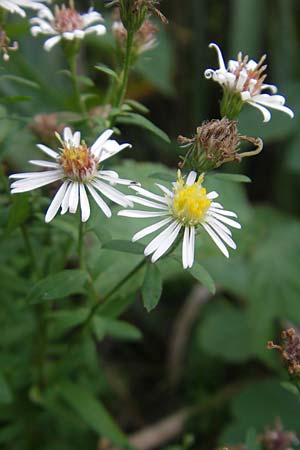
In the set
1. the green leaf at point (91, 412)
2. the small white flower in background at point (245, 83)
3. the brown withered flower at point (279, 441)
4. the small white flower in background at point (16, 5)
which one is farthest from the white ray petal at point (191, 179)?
the green leaf at point (91, 412)

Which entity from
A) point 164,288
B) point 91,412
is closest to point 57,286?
point 91,412

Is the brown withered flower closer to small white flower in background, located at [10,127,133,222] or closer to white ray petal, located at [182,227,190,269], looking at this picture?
white ray petal, located at [182,227,190,269]

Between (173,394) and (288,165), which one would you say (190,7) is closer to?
(288,165)

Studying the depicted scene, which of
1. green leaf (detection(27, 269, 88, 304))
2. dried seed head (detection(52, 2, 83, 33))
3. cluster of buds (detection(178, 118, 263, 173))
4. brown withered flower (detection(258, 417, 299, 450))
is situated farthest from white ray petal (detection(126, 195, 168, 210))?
brown withered flower (detection(258, 417, 299, 450))

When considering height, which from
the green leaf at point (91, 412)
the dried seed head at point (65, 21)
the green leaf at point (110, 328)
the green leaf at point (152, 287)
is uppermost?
the dried seed head at point (65, 21)

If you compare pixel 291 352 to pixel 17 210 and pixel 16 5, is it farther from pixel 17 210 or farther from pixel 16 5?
pixel 16 5

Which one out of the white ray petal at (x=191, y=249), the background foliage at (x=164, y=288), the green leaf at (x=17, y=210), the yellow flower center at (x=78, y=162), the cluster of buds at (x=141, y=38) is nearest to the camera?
the white ray petal at (x=191, y=249)

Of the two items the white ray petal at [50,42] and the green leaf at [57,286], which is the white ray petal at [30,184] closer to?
the green leaf at [57,286]
